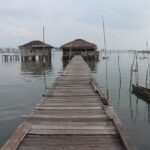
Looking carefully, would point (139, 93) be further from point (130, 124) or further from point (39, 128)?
point (39, 128)

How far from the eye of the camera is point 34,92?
25.8 meters

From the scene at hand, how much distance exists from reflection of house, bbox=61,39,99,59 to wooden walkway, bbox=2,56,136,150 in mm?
55645

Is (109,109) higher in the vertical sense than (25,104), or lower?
higher

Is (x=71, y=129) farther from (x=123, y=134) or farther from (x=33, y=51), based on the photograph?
(x=33, y=51)

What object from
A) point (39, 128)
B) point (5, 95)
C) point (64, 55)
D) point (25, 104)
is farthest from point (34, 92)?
point (64, 55)

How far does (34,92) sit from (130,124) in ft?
40.3

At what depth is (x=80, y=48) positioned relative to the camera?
69.1 metres

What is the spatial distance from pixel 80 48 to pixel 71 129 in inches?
2415

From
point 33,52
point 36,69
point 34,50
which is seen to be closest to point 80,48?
point 34,50

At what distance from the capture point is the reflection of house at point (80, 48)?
6738 cm

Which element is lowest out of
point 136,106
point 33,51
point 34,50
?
point 136,106

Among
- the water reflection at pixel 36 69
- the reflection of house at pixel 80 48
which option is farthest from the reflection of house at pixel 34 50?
the water reflection at pixel 36 69

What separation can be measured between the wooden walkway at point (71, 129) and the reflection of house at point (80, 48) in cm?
5565

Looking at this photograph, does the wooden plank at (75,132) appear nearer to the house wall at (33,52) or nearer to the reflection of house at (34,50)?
the reflection of house at (34,50)
